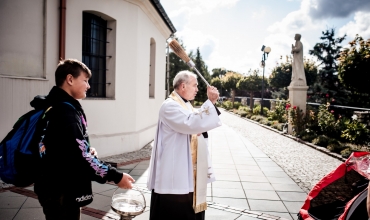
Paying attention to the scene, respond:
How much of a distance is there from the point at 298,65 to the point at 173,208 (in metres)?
11.3

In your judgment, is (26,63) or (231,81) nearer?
(26,63)

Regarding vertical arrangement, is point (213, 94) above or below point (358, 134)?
above

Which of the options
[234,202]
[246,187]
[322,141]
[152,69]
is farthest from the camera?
[152,69]

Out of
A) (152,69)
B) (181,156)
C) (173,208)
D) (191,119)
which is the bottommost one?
(173,208)

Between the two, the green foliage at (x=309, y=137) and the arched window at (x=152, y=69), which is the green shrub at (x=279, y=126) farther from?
the arched window at (x=152, y=69)

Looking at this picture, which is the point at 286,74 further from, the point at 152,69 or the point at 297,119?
the point at 152,69

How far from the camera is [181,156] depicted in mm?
2682

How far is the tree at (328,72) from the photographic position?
Answer: 76.4ft

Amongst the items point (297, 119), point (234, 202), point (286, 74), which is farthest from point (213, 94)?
point (286, 74)

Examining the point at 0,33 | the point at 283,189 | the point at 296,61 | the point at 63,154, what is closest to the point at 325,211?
the point at 283,189

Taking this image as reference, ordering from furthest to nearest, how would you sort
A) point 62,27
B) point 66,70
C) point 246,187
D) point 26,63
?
point 62,27 → point 26,63 → point 246,187 → point 66,70

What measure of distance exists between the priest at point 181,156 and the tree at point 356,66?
10234 millimetres

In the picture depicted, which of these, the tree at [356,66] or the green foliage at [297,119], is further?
the green foliage at [297,119]

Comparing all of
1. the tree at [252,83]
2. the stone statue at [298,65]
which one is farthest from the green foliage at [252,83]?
the stone statue at [298,65]
